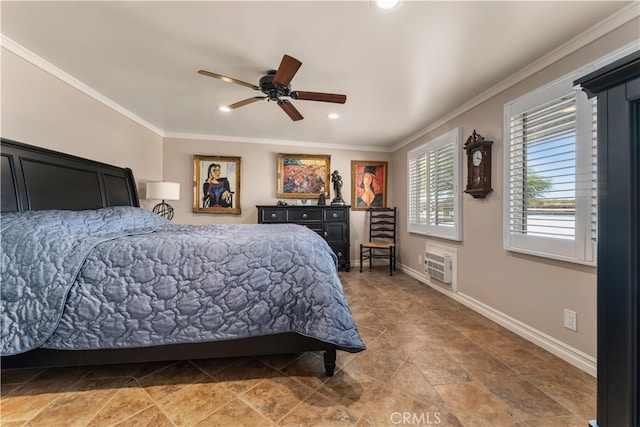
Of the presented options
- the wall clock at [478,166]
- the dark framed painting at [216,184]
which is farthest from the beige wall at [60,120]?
the wall clock at [478,166]

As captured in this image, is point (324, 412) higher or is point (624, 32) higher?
point (624, 32)

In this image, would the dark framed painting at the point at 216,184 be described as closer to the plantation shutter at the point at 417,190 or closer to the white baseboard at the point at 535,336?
the plantation shutter at the point at 417,190

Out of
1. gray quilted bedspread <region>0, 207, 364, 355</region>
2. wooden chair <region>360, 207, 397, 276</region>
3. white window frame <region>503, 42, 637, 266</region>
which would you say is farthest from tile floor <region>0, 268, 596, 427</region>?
wooden chair <region>360, 207, 397, 276</region>

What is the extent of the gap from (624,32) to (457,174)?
162 centimetres

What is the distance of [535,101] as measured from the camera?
2061 millimetres

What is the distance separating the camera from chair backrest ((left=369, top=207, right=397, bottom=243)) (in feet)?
15.4

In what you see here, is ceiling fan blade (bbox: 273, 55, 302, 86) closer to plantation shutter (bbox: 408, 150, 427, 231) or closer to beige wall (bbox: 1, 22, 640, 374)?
beige wall (bbox: 1, 22, 640, 374)

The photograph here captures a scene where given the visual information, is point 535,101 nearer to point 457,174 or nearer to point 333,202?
point 457,174

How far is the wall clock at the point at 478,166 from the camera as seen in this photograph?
2535 millimetres

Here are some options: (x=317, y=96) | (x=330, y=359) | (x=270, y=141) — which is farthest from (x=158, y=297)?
(x=270, y=141)

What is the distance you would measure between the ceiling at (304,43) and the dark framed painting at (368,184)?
74.1 inches

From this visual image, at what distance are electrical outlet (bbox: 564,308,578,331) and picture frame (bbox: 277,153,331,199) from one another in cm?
351

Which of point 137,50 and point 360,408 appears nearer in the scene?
point 360,408

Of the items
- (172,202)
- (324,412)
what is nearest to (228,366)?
(324,412)
